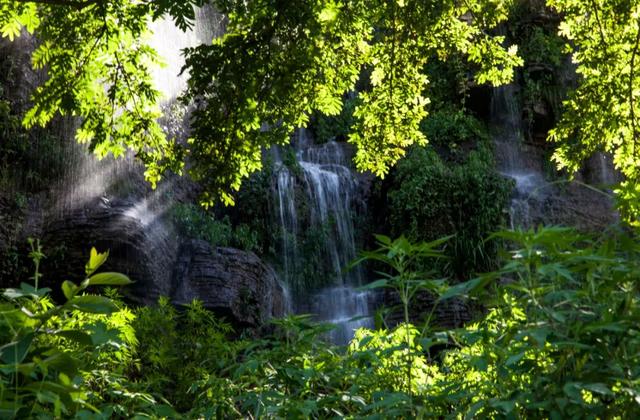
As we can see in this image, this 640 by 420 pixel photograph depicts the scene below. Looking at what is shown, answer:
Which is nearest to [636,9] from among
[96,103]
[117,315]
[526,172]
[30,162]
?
[96,103]

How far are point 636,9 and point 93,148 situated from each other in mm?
6093

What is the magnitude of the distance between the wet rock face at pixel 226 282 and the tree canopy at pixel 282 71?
384 cm

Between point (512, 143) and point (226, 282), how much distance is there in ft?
35.4

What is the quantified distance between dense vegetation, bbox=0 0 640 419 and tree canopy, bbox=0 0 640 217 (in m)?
0.03

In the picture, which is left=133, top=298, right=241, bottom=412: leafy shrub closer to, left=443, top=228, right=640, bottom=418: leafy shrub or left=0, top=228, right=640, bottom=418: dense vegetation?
left=0, top=228, right=640, bottom=418: dense vegetation

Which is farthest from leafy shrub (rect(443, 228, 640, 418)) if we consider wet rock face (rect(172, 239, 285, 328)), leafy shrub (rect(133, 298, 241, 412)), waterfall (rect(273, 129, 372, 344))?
waterfall (rect(273, 129, 372, 344))

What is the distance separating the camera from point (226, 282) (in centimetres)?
1129

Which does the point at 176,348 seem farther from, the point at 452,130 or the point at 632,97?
the point at 452,130

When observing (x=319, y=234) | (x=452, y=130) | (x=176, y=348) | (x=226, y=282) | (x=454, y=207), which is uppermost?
(x=452, y=130)

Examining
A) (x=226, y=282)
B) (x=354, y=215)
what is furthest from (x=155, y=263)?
(x=354, y=215)

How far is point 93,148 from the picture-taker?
699 centimetres

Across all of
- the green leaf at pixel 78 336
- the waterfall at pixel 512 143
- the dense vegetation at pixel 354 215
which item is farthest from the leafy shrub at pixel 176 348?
the waterfall at pixel 512 143

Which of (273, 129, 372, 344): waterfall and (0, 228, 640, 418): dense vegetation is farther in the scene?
(273, 129, 372, 344): waterfall

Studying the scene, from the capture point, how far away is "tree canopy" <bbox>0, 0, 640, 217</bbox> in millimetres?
6359
